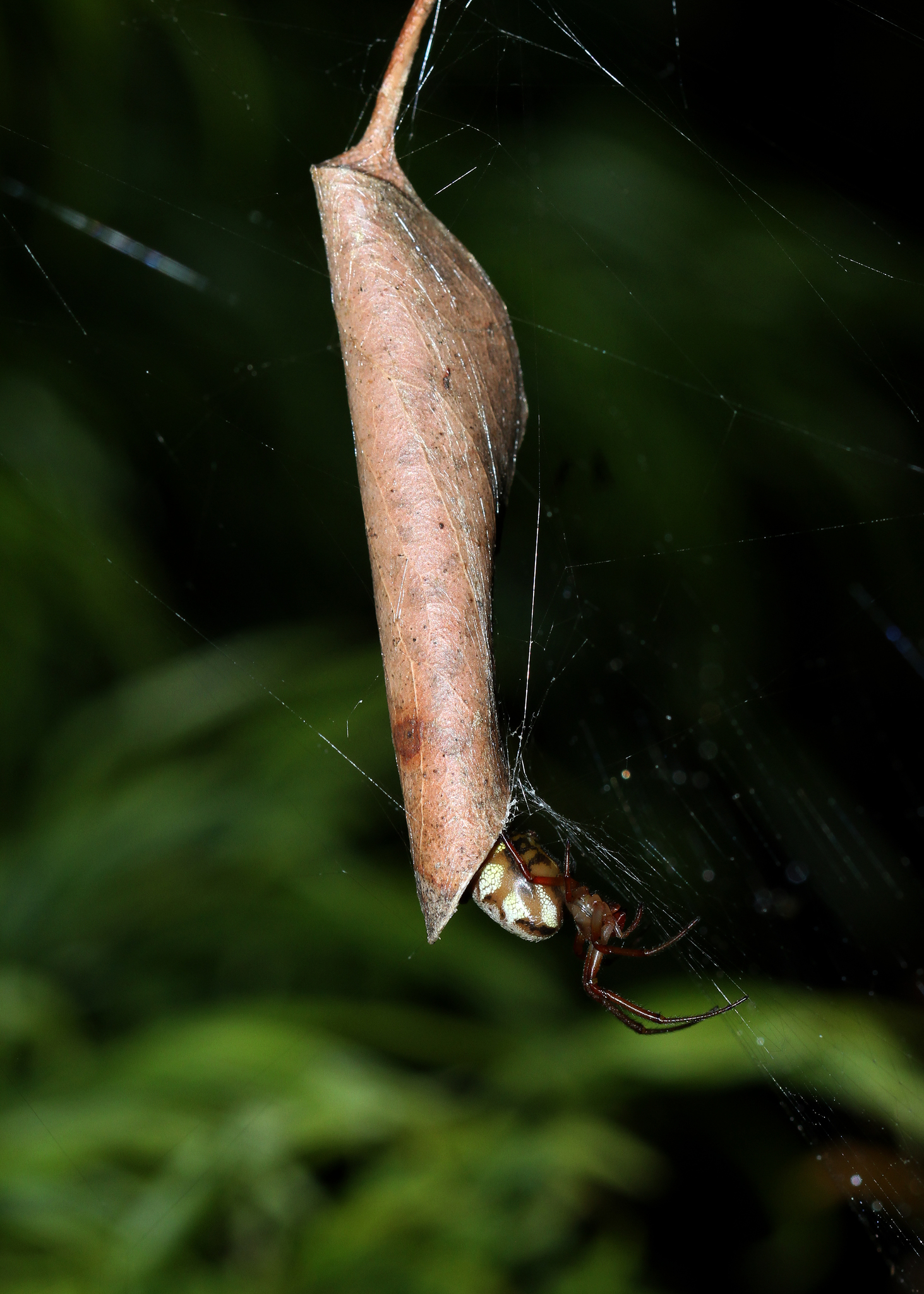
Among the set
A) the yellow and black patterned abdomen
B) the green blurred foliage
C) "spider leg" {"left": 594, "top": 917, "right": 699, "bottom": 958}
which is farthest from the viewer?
the green blurred foliage

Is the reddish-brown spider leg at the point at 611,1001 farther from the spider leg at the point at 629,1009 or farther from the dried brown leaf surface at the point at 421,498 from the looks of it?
the dried brown leaf surface at the point at 421,498

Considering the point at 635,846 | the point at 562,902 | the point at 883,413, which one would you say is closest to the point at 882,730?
the point at 883,413

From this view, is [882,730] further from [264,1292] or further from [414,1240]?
[264,1292]

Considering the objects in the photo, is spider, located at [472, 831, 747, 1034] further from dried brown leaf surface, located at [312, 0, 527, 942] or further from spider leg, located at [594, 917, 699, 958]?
dried brown leaf surface, located at [312, 0, 527, 942]

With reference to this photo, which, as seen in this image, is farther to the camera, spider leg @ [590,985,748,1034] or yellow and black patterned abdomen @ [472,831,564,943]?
spider leg @ [590,985,748,1034]

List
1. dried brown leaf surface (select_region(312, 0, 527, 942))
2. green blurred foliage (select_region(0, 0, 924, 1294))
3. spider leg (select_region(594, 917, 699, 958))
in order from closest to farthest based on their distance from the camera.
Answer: dried brown leaf surface (select_region(312, 0, 527, 942)) < spider leg (select_region(594, 917, 699, 958)) < green blurred foliage (select_region(0, 0, 924, 1294))

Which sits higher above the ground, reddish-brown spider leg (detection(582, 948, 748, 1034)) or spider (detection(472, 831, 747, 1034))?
spider (detection(472, 831, 747, 1034))

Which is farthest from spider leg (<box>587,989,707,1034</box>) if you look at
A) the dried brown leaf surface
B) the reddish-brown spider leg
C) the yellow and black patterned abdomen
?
the dried brown leaf surface
